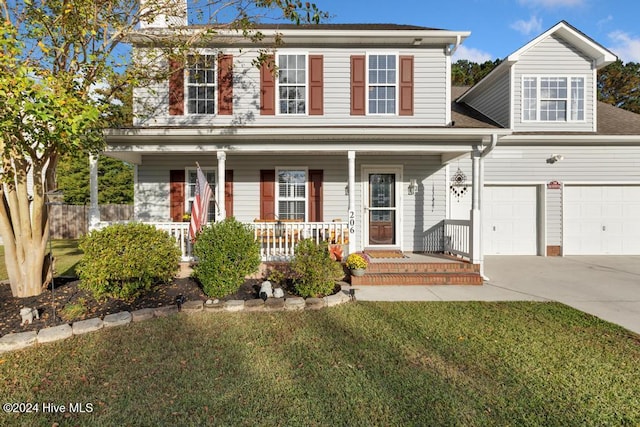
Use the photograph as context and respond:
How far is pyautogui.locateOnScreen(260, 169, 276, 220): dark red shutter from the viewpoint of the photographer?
8266mm

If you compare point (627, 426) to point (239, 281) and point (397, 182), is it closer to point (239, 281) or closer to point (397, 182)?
point (239, 281)

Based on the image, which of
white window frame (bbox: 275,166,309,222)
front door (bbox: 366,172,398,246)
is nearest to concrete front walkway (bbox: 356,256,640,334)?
front door (bbox: 366,172,398,246)

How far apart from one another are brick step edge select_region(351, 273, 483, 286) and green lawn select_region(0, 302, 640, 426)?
1833 mm

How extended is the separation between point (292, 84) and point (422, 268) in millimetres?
5551

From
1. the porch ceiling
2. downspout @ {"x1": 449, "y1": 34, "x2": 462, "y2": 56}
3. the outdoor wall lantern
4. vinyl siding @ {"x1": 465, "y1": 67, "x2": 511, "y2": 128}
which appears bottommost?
the outdoor wall lantern

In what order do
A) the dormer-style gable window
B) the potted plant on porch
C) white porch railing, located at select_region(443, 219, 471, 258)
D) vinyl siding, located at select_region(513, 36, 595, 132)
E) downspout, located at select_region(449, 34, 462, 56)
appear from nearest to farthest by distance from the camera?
the potted plant on porch, white porch railing, located at select_region(443, 219, 471, 258), downspout, located at select_region(449, 34, 462, 56), the dormer-style gable window, vinyl siding, located at select_region(513, 36, 595, 132)

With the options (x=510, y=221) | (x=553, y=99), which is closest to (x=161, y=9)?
(x=510, y=221)

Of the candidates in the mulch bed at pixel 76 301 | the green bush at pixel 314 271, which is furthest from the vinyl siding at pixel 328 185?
the green bush at pixel 314 271

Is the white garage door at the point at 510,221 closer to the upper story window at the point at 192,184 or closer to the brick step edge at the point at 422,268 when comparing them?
the brick step edge at the point at 422,268

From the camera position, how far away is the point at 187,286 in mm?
5637

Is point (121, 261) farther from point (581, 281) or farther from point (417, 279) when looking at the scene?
point (581, 281)

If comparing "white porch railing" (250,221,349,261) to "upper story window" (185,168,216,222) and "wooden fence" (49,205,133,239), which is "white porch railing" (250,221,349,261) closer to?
"upper story window" (185,168,216,222)

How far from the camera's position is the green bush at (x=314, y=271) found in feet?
16.7

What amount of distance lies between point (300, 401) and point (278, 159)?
6.51 meters
